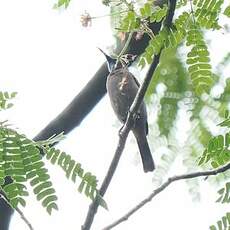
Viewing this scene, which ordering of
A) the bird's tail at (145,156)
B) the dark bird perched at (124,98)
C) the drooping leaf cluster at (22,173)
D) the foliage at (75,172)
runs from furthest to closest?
1. the dark bird perched at (124,98)
2. the bird's tail at (145,156)
3. the foliage at (75,172)
4. the drooping leaf cluster at (22,173)

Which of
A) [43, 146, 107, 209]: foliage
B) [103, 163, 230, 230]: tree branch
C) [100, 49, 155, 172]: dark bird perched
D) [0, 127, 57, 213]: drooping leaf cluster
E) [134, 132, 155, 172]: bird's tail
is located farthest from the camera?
[100, 49, 155, 172]: dark bird perched

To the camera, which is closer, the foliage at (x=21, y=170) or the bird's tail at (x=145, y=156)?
the foliage at (x=21, y=170)

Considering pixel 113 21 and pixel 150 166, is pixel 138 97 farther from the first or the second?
pixel 150 166

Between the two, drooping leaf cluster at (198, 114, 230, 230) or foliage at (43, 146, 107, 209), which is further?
foliage at (43, 146, 107, 209)

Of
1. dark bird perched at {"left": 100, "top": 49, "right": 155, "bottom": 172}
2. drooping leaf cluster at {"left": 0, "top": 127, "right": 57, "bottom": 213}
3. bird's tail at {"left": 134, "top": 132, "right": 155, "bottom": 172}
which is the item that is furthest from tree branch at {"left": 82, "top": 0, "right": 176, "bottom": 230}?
dark bird perched at {"left": 100, "top": 49, "right": 155, "bottom": 172}

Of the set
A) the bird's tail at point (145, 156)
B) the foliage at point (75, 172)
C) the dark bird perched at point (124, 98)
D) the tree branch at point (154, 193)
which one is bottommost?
the bird's tail at point (145, 156)

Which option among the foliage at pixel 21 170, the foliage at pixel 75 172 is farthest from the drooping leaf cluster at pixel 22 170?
the foliage at pixel 75 172

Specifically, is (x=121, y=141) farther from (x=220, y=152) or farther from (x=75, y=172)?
(x=220, y=152)

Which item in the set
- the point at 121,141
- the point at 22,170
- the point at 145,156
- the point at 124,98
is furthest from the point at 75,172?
the point at 124,98

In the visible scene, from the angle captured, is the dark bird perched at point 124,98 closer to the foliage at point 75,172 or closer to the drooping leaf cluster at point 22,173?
the foliage at point 75,172

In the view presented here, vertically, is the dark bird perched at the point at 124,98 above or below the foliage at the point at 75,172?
below

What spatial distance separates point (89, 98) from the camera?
123 inches

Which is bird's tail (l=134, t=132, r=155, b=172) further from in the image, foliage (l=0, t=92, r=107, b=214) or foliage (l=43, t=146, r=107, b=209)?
foliage (l=0, t=92, r=107, b=214)

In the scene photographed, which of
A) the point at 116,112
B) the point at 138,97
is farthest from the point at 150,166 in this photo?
the point at 138,97
